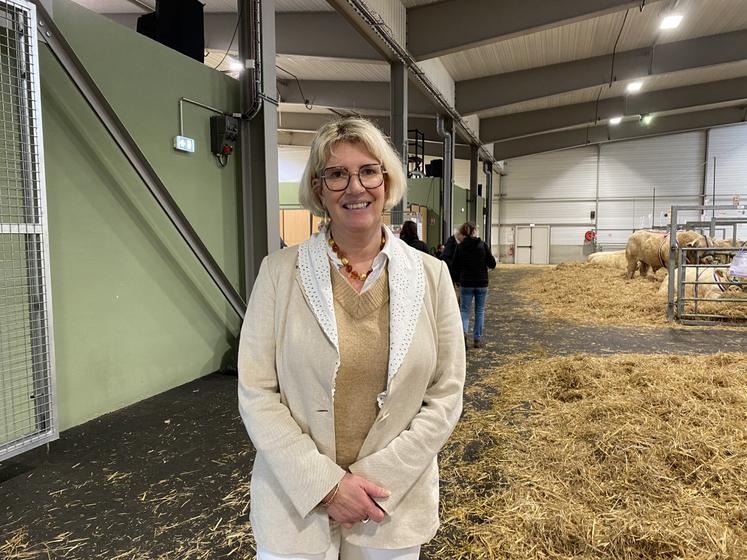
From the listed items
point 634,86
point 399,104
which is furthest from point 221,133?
point 634,86

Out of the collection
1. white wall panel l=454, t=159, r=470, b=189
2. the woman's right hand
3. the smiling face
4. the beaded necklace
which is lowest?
the woman's right hand

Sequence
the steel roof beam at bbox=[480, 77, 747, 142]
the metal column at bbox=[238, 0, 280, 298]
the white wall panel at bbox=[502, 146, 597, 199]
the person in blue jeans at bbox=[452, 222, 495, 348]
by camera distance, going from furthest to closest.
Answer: the white wall panel at bbox=[502, 146, 597, 199]
the steel roof beam at bbox=[480, 77, 747, 142]
the person in blue jeans at bbox=[452, 222, 495, 348]
the metal column at bbox=[238, 0, 280, 298]

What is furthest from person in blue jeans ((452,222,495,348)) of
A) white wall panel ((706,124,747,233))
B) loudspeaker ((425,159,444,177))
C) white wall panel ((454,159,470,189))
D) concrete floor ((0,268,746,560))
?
white wall panel ((706,124,747,233))

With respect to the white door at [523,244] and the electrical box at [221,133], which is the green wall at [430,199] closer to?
the electrical box at [221,133]

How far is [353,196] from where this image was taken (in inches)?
48.1

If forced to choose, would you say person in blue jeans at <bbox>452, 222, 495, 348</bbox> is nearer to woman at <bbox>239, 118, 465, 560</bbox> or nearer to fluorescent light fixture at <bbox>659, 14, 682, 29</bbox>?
woman at <bbox>239, 118, 465, 560</bbox>

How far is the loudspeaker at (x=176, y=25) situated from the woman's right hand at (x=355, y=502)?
470cm

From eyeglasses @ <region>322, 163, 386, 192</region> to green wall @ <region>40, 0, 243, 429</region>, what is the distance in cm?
287

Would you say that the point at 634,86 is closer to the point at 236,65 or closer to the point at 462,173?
the point at 462,173

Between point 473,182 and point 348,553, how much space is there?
1611 cm

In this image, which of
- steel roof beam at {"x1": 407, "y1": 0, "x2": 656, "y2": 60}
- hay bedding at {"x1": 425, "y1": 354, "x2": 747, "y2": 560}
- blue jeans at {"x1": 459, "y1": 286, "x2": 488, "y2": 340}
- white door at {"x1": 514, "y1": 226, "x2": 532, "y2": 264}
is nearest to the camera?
hay bedding at {"x1": 425, "y1": 354, "x2": 747, "y2": 560}

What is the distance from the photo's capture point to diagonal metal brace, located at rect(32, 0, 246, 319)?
307 centimetres

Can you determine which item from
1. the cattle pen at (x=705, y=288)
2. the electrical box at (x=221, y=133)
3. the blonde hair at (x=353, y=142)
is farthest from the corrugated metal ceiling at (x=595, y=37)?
the blonde hair at (x=353, y=142)

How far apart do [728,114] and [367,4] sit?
736 inches
